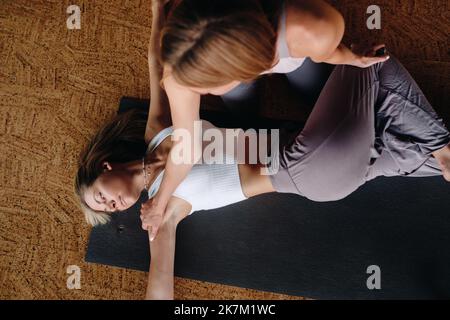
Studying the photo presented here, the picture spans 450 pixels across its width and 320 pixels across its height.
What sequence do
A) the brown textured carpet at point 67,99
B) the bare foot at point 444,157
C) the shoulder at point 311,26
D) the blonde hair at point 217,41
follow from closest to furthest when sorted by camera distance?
the blonde hair at point 217,41 < the shoulder at point 311,26 < the bare foot at point 444,157 < the brown textured carpet at point 67,99

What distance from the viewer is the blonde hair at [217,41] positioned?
0.69m

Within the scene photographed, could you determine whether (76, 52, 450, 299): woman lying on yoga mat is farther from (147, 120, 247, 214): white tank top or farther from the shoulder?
the shoulder

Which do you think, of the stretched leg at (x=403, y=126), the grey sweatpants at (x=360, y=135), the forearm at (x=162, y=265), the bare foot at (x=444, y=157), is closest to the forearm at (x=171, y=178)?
the forearm at (x=162, y=265)

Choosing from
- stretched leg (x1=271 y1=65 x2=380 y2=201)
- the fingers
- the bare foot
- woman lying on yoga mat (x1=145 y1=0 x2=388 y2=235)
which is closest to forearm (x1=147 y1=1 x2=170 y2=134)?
woman lying on yoga mat (x1=145 y1=0 x2=388 y2=235)

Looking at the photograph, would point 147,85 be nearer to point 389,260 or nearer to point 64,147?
point 64,147

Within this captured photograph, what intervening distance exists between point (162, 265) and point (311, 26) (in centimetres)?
74

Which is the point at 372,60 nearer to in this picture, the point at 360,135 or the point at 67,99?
the point at 360,135

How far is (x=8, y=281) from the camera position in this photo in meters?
1.43

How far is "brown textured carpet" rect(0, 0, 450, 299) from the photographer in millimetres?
1371

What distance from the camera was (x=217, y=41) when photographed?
2.29 ft

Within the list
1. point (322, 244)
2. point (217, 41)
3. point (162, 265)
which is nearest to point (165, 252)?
point (162, 265)

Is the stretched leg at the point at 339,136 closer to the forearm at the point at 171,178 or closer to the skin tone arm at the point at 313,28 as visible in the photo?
the skin tone arm at the point at 313,28

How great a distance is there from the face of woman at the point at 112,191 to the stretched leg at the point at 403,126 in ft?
2.06
